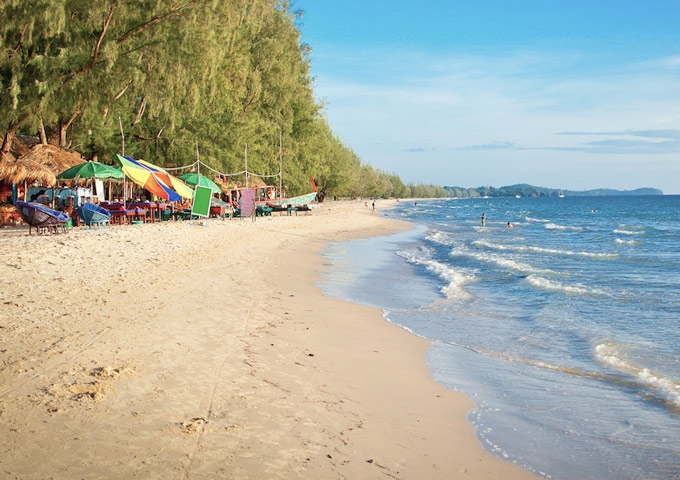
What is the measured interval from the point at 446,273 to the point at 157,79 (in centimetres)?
1185

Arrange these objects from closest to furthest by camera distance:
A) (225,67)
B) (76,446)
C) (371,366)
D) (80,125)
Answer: (76,446)
(371,366)
(80,125)
(225,67)

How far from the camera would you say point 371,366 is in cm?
641

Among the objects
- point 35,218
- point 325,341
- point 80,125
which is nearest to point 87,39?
point 35,218

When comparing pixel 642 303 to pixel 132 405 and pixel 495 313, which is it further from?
pixel 132 405

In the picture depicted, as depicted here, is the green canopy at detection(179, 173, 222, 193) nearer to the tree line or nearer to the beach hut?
the tree line

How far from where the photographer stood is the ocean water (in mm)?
4531

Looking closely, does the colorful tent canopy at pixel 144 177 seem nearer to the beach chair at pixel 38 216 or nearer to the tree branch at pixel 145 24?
the tree branch at pixel 145 24

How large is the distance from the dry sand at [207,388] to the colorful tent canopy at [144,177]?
1102cm

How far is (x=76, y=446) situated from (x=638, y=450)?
4.17m

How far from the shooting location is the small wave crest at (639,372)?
5.84m

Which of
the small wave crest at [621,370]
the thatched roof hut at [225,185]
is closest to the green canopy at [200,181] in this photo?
the thatched roof hut at [225,185]

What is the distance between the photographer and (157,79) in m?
19.3

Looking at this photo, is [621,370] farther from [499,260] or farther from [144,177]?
[144,177]

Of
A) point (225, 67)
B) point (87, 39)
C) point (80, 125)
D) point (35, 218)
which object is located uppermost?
point (225, 67)
